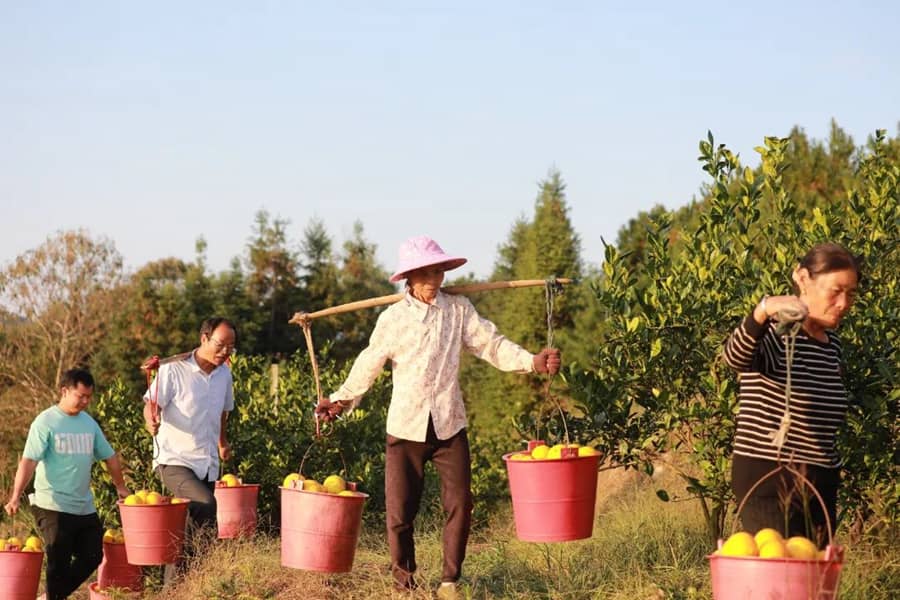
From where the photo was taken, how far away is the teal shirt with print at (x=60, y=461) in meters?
7.55

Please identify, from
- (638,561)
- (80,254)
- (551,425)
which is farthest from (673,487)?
(80,254)

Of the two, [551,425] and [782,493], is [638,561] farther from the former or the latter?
[782,493]

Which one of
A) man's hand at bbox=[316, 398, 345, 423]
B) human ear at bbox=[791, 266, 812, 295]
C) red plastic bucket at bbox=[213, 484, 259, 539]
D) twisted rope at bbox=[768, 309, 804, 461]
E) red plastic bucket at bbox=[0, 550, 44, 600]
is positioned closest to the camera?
twisted rope at bbox=[768, 309, 804, 461]

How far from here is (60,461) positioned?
7.58 m

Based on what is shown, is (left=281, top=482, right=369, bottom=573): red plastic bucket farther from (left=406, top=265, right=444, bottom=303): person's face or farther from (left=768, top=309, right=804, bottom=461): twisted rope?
(left=768, top=309, right=804, bottom=461): twisted rope

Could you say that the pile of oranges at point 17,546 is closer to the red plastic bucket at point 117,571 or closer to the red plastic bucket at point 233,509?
the red plastic bucket at point 117,571

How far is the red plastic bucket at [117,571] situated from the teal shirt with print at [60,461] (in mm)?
359

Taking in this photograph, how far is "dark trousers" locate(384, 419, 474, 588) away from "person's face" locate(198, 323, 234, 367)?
197 cm

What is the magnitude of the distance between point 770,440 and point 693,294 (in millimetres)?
2036

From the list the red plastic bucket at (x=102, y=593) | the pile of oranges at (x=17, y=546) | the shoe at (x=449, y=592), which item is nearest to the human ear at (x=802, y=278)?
the shoe at (x=449, y=592)

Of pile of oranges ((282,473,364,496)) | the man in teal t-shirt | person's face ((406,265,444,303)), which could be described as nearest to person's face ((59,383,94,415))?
the man in teal t-shirt

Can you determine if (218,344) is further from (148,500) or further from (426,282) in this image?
(426,282)

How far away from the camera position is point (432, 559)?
7500 millimetres

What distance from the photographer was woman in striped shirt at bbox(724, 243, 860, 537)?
404 centimetres
